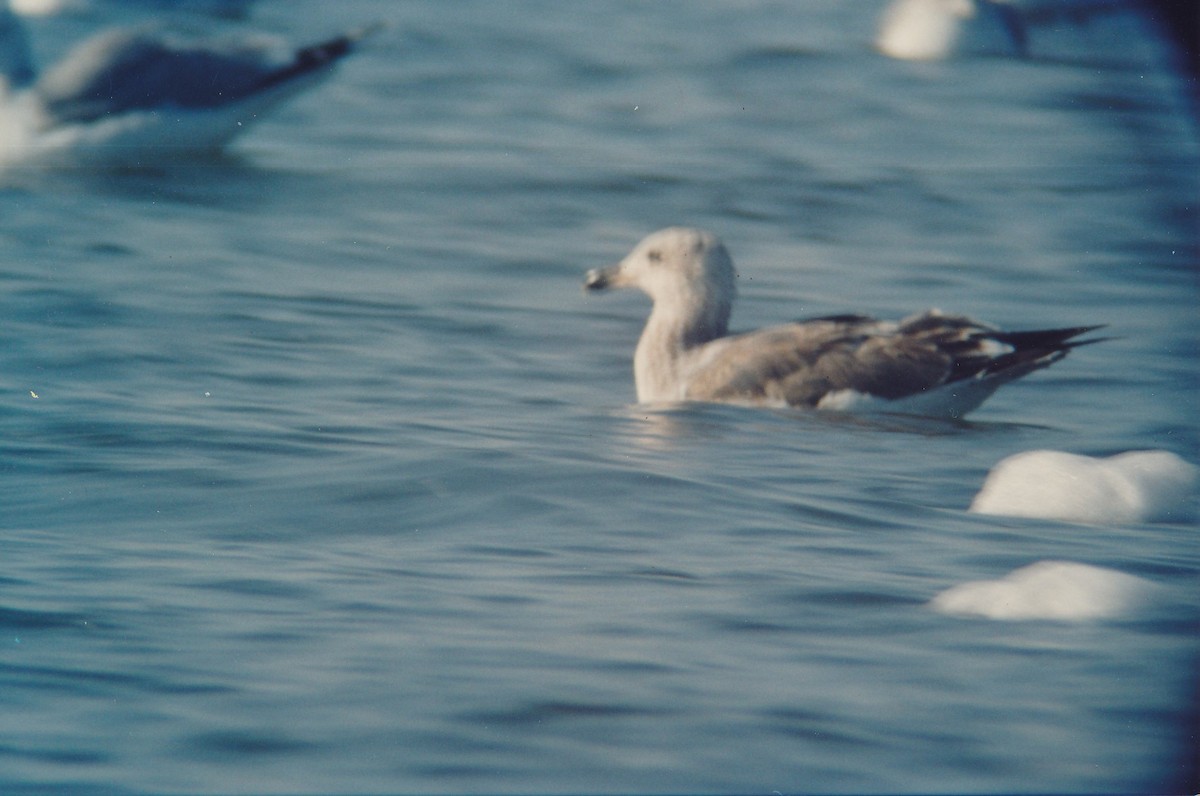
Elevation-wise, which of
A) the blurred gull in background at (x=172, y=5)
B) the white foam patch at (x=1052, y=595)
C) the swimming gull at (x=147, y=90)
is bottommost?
the white foam patch at (x=1052, y=595)

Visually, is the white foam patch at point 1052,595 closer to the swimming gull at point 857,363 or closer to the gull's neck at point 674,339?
the swimming gull at point 857,363

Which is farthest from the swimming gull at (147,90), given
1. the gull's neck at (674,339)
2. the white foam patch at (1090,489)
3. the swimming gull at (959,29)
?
the white foam patch at (1090,489)

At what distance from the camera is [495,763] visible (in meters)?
3.44

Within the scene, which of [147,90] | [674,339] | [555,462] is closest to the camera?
[555,462]

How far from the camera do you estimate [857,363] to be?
7551 millimetres

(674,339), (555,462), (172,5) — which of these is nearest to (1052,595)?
(555,462)

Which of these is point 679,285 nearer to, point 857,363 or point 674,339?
point 674,339

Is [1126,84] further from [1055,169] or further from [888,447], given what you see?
[888,447]

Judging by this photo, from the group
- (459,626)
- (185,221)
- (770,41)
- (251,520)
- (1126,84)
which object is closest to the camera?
(459,626)

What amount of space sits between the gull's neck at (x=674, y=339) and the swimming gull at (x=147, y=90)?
179 inches

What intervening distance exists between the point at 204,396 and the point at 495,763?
3.48m

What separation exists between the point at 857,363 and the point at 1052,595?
308 cm

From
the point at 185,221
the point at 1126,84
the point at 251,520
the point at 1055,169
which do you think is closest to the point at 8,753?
the point at 251,520

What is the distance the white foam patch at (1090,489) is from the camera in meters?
5.60
